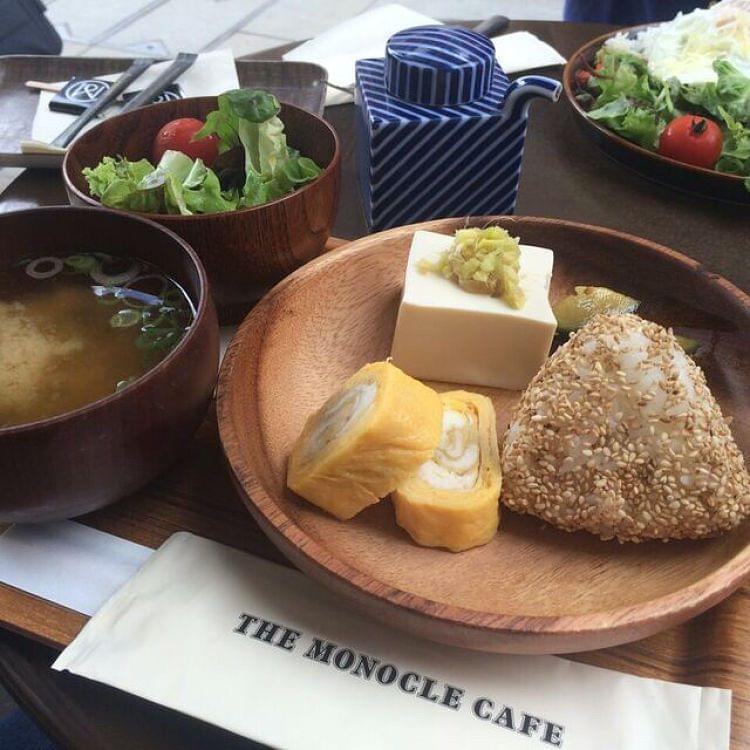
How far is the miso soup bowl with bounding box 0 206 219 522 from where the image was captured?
2.27 ft

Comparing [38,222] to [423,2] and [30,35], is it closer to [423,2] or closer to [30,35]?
[30,35]

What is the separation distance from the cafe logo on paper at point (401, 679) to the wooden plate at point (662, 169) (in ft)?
3.80

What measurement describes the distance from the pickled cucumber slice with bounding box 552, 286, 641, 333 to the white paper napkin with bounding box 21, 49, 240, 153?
98 cm

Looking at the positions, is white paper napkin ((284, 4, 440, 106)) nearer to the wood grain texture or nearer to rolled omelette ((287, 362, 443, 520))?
the wood grain texture

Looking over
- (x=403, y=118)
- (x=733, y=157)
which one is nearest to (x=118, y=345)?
(x=403, y=118)

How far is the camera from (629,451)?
0.83 m

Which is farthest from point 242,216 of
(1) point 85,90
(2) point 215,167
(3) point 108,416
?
(1) point 85,90

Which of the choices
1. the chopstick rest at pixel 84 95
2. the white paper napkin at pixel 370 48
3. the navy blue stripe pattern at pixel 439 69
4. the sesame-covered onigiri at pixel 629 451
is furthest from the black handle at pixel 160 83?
the sesame-covered onigiri at pixel 629 451

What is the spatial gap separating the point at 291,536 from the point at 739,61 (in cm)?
191

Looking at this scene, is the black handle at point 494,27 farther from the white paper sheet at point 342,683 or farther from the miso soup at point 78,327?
the white paper sheet at point 342,683

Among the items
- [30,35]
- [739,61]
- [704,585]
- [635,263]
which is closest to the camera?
[704,585]

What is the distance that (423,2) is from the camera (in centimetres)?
475

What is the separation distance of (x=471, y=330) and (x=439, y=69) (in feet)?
1.65

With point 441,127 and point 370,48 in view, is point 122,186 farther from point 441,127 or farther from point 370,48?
point 370,48
